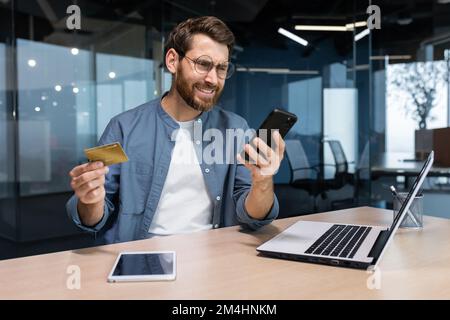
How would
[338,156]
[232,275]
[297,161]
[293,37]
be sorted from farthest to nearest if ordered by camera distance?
1. [293,37]
2. [338,156]
3. [297,161]
4. [232,275]

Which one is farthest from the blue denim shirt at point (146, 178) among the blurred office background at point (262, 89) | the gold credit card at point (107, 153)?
the blurred office background at point (262, 89)

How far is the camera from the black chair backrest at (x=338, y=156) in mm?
4895

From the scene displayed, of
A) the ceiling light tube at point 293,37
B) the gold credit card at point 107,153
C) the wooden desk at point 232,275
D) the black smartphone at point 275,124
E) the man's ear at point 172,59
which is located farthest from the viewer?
the ceiling light tube at point 293,37

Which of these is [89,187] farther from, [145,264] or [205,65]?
[205,65]

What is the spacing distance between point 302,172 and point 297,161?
155mm

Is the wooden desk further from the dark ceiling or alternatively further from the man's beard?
the dark ceiling

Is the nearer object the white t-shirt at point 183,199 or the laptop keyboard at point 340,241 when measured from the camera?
the laptop keyboard at point 340,241

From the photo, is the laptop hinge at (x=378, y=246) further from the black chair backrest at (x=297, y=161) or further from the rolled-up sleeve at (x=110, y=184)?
the black chair backrest at (x=297, y=161)

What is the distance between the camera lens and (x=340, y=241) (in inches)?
43.8

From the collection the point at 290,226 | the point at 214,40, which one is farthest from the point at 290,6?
the point at 290,226

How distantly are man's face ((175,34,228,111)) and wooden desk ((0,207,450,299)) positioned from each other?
0.50 metres

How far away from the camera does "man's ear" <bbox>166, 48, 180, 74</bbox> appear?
150 cm

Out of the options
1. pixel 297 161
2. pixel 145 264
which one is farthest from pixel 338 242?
pixel 297 161

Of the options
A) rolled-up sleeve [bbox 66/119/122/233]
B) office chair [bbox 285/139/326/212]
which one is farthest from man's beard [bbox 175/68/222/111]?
office chair [bbox 285/139/326/212]
